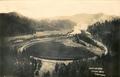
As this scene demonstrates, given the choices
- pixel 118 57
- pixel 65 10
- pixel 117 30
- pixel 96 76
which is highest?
pixel 65 10

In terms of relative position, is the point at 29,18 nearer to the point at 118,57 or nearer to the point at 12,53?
the point at 12,53

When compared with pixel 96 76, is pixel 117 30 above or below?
above

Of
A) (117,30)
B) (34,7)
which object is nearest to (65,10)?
(34,7)

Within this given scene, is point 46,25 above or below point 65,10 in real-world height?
below

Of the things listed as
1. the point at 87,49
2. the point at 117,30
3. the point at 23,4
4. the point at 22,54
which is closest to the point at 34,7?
the point at 23,4

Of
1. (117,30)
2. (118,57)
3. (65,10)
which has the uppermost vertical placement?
(65,10)

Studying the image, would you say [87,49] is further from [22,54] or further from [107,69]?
[22,54]
